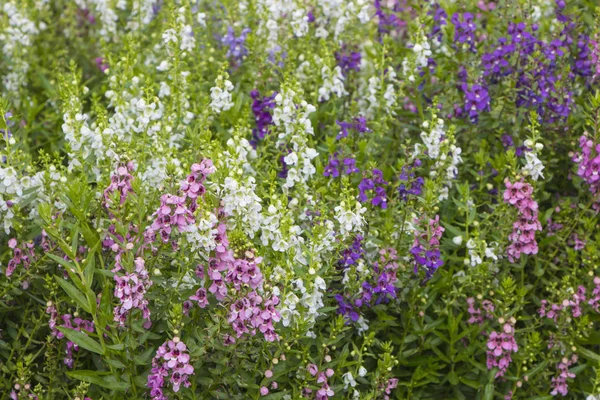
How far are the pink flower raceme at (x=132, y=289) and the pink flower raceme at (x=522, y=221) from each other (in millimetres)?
1772

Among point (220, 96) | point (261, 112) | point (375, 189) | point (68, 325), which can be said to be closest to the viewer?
point (68, 325)

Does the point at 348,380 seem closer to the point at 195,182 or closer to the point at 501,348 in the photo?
the point at 501,348

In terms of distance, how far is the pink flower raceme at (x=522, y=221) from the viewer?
415cm

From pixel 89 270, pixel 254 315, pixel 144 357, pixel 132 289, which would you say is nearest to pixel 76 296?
pixel 89 270

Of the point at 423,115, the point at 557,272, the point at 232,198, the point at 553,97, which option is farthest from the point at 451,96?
the point at 232,198

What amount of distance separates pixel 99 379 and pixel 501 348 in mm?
1869

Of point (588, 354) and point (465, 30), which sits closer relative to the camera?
point (588, 354)

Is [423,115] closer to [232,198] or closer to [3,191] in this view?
[232,198]

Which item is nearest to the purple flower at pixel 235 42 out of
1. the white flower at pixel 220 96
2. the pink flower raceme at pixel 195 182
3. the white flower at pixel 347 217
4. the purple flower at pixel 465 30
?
the white flower at pixel 220 96

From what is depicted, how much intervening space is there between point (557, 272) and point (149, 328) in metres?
2.39

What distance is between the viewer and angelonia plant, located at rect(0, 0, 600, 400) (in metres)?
3.59

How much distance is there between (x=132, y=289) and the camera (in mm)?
3404

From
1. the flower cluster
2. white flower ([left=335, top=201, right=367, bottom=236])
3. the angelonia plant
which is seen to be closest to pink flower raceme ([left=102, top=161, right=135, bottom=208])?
the angelonia plant

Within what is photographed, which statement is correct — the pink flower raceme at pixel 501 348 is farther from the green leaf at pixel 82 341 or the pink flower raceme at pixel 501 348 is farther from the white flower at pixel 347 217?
the green leaf at pixel 82 341
